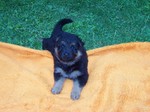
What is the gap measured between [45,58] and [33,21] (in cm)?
132

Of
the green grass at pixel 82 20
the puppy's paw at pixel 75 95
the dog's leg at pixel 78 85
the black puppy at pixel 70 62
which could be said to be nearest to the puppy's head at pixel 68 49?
the black puppy at pixel 70 62

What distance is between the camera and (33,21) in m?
6.09

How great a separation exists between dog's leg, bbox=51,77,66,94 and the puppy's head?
288 mm

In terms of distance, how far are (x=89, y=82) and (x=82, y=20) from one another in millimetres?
1808

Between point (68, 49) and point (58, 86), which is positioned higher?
point (68, 49)

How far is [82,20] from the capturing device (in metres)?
6.13

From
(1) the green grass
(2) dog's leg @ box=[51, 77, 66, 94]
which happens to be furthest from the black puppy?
(1) the green grass

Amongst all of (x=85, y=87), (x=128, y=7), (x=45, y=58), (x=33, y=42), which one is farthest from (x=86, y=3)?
(x=85, y=87)

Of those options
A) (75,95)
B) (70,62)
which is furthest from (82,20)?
(75,95)

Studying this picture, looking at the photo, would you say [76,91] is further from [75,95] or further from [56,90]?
[56,90]

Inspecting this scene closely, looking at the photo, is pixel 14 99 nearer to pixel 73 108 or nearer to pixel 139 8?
pixel 73 108

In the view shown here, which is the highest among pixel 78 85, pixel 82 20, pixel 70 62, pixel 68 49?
pixel 68 49

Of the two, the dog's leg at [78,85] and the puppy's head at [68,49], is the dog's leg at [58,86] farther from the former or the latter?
the puppy's head at [68,49]

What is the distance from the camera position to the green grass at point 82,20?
571 cm
